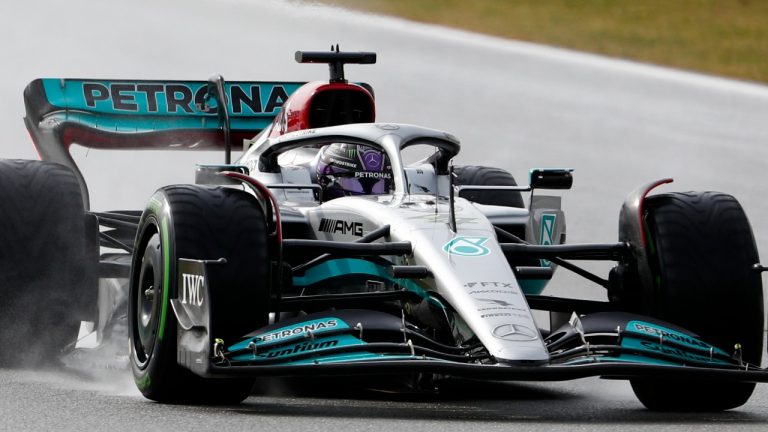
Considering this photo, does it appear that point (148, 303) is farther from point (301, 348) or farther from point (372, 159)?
point (372, 159)

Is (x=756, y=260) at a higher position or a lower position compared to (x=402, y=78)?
higher

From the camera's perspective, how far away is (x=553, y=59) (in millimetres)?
27578

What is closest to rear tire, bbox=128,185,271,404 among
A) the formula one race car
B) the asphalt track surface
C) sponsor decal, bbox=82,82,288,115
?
the formula one race car

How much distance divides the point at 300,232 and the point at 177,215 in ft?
4.69

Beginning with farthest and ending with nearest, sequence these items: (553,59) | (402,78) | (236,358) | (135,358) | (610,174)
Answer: (553,59) < (402,78) < (610,174) < (135,358) < (236,358)

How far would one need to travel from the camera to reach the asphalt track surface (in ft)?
24.3

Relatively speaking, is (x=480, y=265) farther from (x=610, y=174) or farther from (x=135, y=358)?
(x=610, y=174)

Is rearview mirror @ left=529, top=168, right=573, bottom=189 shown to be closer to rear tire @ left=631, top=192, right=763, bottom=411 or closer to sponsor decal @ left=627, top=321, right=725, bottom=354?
rear tire @ left=631, top=192, right=763, bottom=411

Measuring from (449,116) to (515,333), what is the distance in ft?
52.2

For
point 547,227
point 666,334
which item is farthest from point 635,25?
point 666,334

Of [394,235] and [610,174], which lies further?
[610,174]

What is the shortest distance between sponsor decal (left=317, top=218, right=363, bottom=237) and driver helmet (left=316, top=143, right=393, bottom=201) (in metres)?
0.80

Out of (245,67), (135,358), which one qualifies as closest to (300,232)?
(135,358)

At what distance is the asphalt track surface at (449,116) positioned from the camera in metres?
7.42
